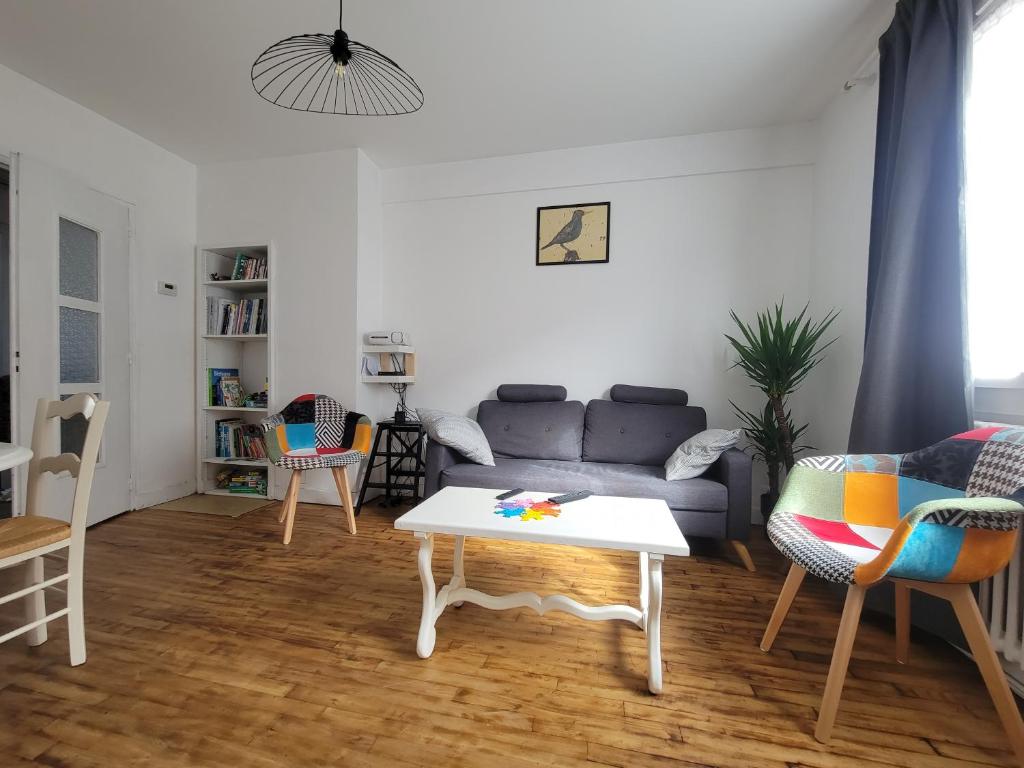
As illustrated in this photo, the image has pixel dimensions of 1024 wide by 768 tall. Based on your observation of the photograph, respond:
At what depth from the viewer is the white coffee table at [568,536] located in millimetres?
1394

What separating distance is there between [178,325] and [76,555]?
Answer: 2521 millimetres

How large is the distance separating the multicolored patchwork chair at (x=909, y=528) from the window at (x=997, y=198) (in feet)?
1.34

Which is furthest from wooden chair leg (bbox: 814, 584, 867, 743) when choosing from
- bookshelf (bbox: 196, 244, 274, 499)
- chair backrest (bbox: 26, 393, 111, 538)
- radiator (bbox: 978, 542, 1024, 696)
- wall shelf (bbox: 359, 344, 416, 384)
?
bookshelf (bbox: 196, 244, 274, 499)

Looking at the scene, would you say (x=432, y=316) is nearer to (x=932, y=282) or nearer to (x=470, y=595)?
(x=470, y=595)

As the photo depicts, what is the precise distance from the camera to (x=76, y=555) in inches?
59.2

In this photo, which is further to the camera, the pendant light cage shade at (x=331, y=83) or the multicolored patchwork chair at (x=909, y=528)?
the pendant light cage shade at (x=331, y=83)

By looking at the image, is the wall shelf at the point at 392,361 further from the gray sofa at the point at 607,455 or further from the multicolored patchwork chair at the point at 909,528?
the multicolored patchwork chair at the point at 909,528

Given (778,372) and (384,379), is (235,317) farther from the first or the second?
(778,372)

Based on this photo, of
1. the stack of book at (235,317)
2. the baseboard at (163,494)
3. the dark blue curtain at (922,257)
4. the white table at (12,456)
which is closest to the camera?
the white table at (12,456)

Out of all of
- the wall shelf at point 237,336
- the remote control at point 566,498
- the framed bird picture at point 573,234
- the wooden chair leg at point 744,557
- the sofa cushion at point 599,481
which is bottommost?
the wooden chair leg at point 744,557

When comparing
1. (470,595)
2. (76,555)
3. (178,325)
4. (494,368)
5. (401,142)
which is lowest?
(470,595)

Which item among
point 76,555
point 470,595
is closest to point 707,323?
point 470,595

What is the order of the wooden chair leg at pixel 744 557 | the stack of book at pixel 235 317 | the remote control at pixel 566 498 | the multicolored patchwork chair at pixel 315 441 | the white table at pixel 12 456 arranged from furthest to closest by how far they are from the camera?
the stack of book at pixel 235 317 < the multicolored patchwork chair at pixel 315 441 < the wooden chair leg at pixel 744 557 < the remote control at pixel 566 498 < the white table at pixel 12 456

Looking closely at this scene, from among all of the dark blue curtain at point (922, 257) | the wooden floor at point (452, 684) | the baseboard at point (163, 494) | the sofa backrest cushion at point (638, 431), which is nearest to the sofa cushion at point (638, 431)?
the sofa backrest cushion at point (638, 431)
